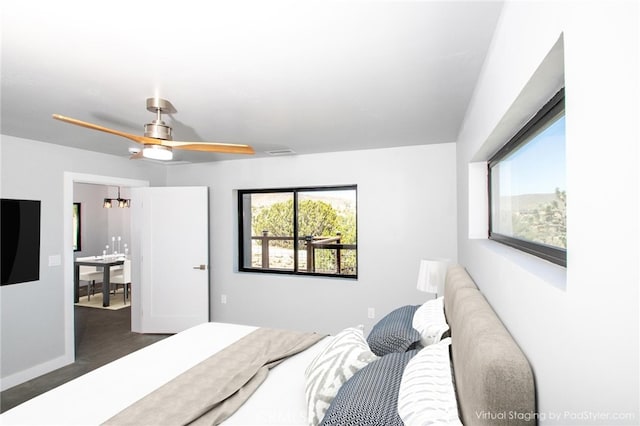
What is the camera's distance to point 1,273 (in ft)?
10.3

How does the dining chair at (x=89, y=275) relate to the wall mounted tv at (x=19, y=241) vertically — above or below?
below

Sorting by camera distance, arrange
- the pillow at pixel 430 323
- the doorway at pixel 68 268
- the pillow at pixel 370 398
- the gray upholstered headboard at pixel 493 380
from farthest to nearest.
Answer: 1. the doorway at pixel 68 268
2. the pillow at pixel 430 323
3. the pillow at pixel 370 398
4. the gray upholstered headboard at pixel 493 380

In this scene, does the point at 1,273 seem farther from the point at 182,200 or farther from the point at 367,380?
the point at 367,380

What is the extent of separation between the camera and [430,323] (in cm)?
197

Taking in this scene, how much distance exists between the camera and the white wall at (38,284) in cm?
319

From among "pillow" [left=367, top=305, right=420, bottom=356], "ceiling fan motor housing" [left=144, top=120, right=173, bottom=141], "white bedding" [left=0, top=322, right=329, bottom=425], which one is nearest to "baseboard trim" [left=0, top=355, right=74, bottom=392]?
"white bedding" [left=0, top=322, right=329, bottom=425]

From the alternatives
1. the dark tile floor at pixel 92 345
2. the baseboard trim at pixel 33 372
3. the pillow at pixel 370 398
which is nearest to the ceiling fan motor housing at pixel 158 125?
the pillow at pixel 370 398

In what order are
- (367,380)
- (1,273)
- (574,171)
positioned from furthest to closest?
(1,273), (367,380), (574,171)

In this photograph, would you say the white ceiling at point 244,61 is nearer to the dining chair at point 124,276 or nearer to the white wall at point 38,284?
the white wall at point 38,284

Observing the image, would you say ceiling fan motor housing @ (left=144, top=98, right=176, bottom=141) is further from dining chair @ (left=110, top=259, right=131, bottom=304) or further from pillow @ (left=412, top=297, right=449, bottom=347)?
dining chair @ (left=110, top=259, right=131, bottom=304)

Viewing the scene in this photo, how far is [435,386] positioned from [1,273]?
3987 mm

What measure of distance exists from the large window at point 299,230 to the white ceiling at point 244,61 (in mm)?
1570

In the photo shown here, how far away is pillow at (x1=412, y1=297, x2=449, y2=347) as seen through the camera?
187 centimetres

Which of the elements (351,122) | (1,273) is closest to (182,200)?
(1,273)
